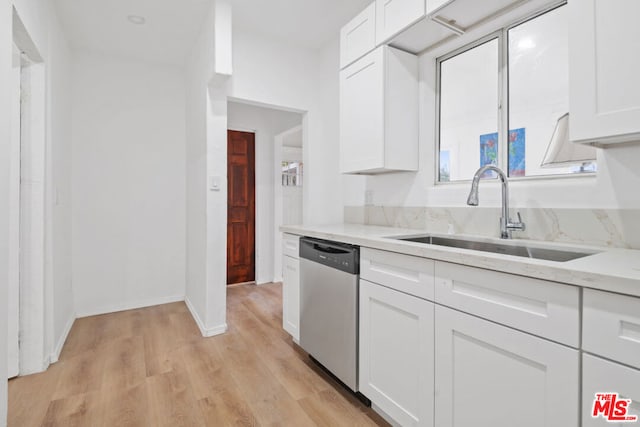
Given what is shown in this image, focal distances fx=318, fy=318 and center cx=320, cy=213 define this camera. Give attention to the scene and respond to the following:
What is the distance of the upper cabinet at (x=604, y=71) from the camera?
1044 mm

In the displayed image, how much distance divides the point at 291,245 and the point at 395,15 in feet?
5.32

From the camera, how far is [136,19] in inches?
102

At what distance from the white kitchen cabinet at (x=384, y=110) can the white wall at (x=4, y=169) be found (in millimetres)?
1823

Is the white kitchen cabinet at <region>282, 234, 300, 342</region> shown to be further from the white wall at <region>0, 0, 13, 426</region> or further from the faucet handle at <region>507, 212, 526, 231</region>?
the white wall at <region>0, 0, 13, 426</region>

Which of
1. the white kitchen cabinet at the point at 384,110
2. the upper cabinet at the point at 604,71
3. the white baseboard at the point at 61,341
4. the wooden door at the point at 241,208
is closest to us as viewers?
the upper cabinet at the point at 604,71

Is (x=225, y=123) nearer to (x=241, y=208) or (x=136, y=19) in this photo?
(x=136, y=19)

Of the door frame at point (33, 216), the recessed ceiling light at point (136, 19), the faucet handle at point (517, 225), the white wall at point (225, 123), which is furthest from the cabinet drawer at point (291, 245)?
the recessed ceiling light at point (136, 19)

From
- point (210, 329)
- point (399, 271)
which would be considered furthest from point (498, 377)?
point (210, 329)

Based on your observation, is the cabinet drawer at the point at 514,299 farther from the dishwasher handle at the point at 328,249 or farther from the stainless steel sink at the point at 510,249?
the dishwasher handle at the point at 328,249

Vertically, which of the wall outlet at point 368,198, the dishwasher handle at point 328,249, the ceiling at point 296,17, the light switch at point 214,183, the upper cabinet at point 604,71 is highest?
the ceiling at point 296,17

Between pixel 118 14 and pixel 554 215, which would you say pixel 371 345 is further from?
pixel 118 14

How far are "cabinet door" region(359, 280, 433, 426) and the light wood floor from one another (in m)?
0.22

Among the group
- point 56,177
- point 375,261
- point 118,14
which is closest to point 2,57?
point 56,177

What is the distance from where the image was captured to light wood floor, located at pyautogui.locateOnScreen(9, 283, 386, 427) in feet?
5.37
